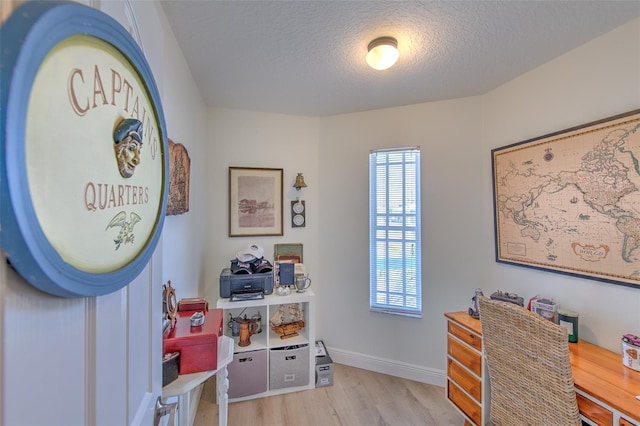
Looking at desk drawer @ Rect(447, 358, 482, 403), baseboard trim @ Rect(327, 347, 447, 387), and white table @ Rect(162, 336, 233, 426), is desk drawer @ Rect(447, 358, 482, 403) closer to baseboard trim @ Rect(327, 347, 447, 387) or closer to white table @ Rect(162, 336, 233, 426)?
baseboard trim @ Rect(327, 347, 447, 387)

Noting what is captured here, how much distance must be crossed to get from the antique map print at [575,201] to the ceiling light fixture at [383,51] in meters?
1.25

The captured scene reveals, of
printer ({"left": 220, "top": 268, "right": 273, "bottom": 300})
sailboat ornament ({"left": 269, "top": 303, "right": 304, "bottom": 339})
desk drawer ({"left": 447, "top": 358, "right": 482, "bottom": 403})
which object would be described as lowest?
desk drawer ({"left": 447, "top": 358, "right": 482, "bottom": 403})

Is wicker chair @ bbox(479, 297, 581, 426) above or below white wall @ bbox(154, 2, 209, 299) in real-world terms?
below

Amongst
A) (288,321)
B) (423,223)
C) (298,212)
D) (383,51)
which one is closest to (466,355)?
(423,223)

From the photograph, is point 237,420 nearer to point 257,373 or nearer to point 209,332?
point 257,373

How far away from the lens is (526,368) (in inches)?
51.1

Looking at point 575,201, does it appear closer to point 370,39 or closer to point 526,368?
point 526,368

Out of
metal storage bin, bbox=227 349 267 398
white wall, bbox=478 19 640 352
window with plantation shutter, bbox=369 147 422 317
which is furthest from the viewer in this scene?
window with plantation shutter, bbox=369 147 422 317

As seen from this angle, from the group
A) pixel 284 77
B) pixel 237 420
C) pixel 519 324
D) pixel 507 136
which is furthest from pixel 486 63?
pixel 237 420

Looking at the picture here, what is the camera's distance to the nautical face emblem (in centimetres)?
50

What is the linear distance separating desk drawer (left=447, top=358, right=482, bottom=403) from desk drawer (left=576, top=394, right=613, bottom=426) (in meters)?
0.57

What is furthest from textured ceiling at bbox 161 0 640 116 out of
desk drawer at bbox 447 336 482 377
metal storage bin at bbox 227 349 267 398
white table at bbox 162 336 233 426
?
metal storage bin at bbox 227 349 267 398

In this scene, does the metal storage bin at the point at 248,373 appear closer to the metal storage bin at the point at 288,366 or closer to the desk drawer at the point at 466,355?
the metal storage bin at the point at 288,366

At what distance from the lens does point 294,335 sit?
2432 mm
